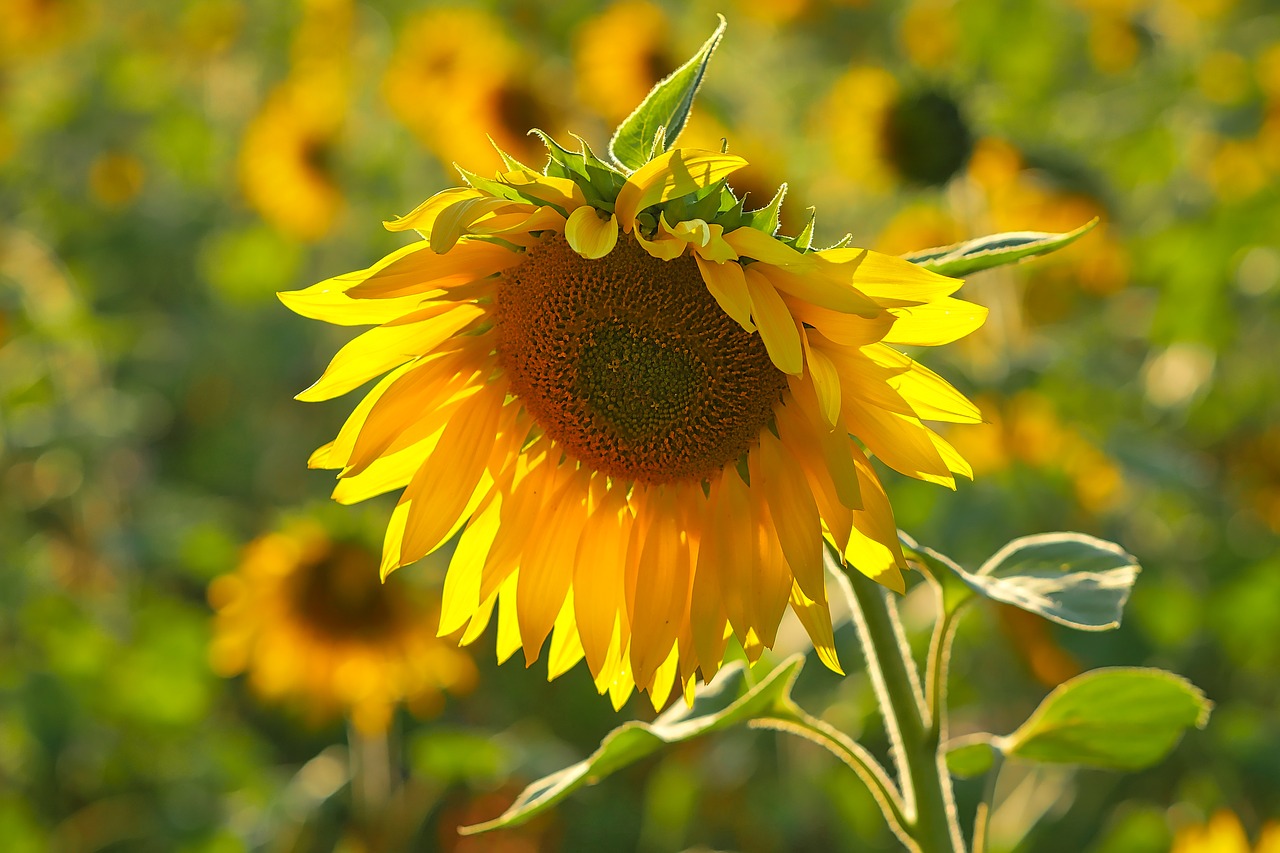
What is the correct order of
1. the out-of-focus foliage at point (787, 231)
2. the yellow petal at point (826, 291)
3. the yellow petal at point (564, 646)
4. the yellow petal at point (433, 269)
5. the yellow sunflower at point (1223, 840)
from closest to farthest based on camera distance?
the yellow petal at point (826, 291), the yellow petal at point (433, 269), the yellow petal at point (564, 646), the yellow sunflower at point (1223, 840), the out-of-focus foliage at point (787, 231)

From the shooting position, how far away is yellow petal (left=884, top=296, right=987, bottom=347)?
0.93 meters

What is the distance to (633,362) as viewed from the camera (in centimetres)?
113

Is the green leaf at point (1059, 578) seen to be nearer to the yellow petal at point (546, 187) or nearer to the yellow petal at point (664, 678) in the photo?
the yellow petal at point (664, 678)

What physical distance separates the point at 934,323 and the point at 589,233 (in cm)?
28

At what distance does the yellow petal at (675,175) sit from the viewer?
0.88 meters

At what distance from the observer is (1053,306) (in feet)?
11.2

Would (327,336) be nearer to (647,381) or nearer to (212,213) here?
(212,213)

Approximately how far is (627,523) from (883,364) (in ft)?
1.05

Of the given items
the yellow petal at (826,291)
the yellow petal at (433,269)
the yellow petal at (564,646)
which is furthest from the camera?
the yellow petal at (564,646)

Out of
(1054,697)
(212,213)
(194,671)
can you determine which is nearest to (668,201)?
(1054,697)

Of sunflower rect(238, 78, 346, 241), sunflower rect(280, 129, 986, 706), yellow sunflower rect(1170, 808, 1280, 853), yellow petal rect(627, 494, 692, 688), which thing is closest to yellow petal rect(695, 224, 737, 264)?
sunflower rect(280, 129, 986, 706)

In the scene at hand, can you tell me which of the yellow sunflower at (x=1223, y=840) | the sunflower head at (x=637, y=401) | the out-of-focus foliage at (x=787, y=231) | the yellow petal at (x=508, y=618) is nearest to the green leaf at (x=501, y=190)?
the sunflower head at (x=637, y=401)

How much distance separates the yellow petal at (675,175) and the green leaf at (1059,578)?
0.34 meters

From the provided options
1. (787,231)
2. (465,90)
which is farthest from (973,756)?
(465,90)
